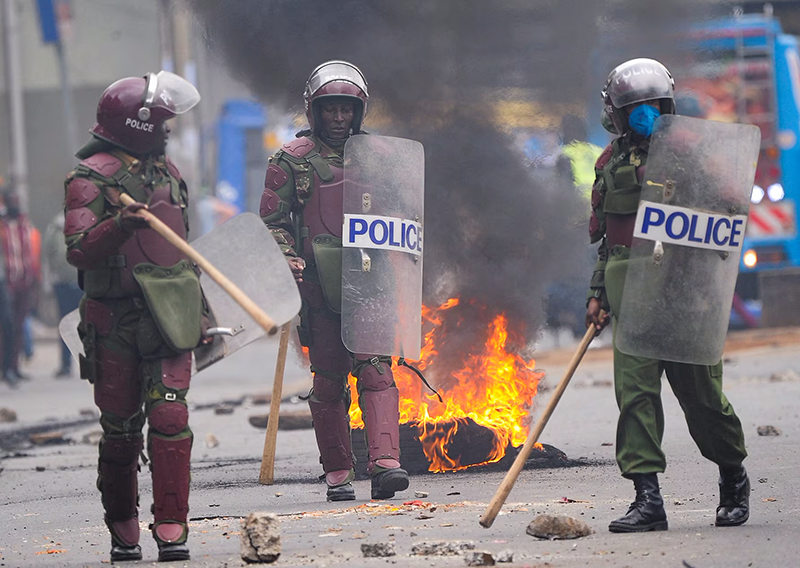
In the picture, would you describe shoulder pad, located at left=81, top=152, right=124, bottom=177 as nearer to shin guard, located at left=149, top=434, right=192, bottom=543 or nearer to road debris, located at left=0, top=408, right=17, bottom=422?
shin guard, located at left=149, top=434, right=192, bottom=543

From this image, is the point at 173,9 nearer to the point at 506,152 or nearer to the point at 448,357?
the point at 506,152

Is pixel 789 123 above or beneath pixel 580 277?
above

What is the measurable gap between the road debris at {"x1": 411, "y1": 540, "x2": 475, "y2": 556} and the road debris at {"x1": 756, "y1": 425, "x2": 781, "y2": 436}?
135 inches

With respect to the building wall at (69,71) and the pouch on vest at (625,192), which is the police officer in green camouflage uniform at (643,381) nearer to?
the pouch on vest at (625,192)

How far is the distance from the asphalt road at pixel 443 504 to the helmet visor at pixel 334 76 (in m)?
1.78

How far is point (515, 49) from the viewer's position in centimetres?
838

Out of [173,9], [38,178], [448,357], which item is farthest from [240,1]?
[38,178]

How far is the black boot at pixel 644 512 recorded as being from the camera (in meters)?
5.14

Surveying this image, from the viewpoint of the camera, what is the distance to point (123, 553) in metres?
5.07

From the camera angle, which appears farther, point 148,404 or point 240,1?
point 240,1

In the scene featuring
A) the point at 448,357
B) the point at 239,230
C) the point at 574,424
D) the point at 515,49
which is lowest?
the point at 574,424

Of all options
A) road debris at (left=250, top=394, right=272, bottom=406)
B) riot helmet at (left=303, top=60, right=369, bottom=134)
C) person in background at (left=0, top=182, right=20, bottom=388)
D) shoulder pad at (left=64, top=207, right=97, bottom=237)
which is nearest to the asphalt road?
shoulder pad at (left=64, top=207, right=97, bottom=237)

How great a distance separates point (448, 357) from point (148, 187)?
2.80 m

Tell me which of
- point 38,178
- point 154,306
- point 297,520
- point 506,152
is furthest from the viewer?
point 38,178
